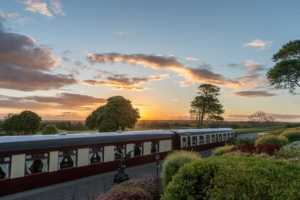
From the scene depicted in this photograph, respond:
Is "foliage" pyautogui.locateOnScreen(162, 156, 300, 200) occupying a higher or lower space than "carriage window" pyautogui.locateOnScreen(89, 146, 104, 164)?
higher

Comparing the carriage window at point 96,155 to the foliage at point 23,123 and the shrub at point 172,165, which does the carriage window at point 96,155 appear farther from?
the foliage at point 23,123

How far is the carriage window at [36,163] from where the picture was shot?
54.1 feet

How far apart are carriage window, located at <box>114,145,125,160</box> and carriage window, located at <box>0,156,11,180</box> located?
908 centimetres

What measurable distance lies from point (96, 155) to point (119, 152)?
2.67 metres

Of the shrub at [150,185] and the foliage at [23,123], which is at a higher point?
the foliage at [23,123]

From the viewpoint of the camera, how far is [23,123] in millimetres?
55750

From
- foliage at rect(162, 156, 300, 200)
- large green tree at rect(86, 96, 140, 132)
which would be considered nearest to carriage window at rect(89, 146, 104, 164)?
foliage at rect(162, 156, 300, 200)

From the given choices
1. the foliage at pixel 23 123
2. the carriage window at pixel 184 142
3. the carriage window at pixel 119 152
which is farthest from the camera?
the foliage at pixel 23 123

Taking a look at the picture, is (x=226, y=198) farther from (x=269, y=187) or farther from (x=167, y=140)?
(x=167, y=140)

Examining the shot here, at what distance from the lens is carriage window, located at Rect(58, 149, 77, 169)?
18.6 metres

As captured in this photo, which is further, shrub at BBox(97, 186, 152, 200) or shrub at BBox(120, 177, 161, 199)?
shrub at BBox(120, 177, 161, 199)

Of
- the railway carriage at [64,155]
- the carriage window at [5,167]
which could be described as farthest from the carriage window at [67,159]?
the carriage window at [5,167]

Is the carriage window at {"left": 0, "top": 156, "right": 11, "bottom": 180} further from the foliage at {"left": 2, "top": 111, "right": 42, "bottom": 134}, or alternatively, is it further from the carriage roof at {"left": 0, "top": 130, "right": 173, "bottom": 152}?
the foliage at {"left": 2, "top": 111, "right": 42, "bottom": 134}

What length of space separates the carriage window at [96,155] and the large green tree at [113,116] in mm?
34317
